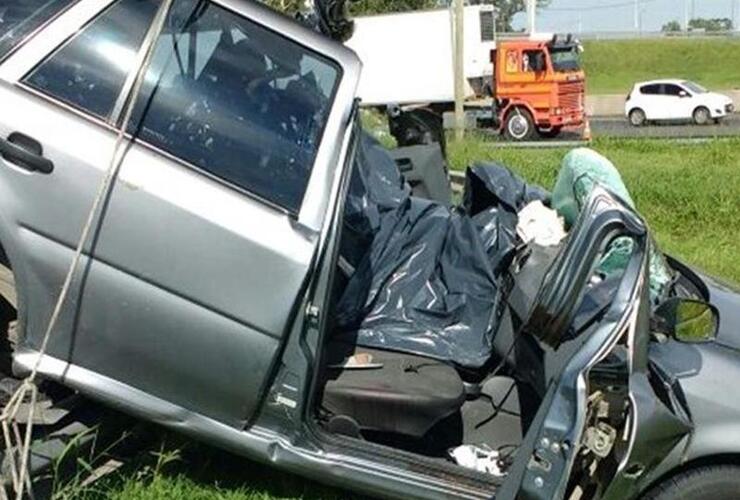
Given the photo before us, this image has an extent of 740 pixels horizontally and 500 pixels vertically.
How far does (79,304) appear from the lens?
3.34 m

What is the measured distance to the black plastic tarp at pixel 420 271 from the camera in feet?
13.3

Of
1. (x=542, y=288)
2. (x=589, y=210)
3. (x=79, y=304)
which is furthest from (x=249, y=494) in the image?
(x=589, y=210)

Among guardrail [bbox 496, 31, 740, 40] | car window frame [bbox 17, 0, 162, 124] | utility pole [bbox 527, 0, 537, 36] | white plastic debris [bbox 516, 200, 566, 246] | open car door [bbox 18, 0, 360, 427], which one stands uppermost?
car window frame [bbox 17, 0, 162, 124]

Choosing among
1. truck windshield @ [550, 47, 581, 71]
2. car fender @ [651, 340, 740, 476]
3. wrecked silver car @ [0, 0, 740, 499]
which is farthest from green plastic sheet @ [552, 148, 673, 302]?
truck windshield @ [550, 47, 581, 71]

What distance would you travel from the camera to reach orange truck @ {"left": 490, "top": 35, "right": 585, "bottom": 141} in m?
31.6

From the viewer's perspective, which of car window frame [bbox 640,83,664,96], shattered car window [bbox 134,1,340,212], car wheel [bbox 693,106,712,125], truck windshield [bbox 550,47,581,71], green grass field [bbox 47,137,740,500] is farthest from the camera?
car window frame [bbox 640,83,664,96]

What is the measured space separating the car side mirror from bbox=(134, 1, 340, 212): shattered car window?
129cm

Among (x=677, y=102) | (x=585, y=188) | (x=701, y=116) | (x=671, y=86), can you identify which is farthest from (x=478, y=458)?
(x=671, y=86)

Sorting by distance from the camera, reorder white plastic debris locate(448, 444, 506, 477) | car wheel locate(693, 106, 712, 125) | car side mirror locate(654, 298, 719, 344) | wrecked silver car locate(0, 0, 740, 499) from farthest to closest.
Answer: car wheel locate(693, 106, 712, 125) < white plastic debris locate(448, 444, 506, 477) < car side mirror locate(654, 298, 719, 344) < wrecked silver car locate(0, 0, 740, 499)

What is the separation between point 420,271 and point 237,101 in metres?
1.08

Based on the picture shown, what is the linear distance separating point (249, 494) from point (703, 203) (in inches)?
302

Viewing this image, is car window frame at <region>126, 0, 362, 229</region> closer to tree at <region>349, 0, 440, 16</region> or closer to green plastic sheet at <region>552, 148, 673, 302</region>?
green plastic sheet at <region>552, 148, 673, 302</region>

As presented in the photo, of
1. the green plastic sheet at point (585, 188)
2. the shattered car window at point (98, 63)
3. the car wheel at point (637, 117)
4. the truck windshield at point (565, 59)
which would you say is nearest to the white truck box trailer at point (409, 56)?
the truck windshield at point (565, 59)

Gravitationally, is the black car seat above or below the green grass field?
above
